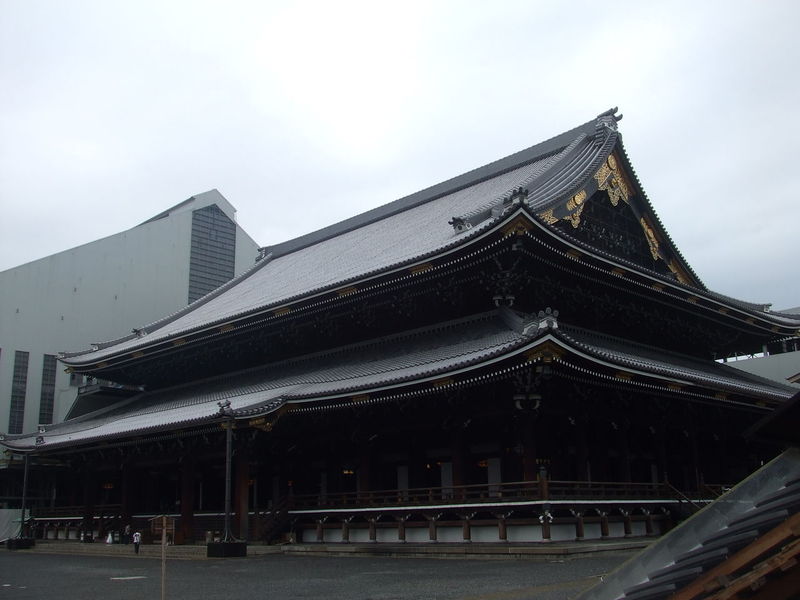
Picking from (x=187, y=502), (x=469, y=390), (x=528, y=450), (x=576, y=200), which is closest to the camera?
(x=528, y=450)

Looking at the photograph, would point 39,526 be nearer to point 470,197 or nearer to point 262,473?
point 262,473

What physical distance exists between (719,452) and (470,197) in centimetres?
1584

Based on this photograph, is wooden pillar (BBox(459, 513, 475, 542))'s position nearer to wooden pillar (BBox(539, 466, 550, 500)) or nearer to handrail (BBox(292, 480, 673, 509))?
handrail (BBox(292, 480, 673, 509))

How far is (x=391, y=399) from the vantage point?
24.1 m

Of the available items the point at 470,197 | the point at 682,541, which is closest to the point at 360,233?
the point at 470,197

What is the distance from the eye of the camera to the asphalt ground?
13906mm

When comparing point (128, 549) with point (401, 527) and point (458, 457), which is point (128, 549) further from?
point (458, 457)

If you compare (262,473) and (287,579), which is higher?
(262,473)

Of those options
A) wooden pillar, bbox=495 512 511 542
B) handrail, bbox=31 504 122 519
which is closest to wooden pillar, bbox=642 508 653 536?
wooden pillar, bbox=495 512 511 542

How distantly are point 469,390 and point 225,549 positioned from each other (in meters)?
8.97

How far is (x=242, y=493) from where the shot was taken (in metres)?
27.3

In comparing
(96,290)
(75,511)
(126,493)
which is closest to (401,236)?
(126,493)

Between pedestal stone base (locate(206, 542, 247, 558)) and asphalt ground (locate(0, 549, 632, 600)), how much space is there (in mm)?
646

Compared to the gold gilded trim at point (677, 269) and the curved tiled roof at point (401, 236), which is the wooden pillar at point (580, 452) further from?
the gold gilded trim at point (677, 269)
